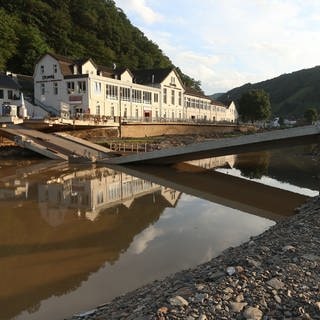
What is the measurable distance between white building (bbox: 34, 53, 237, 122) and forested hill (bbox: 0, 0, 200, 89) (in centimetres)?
1411

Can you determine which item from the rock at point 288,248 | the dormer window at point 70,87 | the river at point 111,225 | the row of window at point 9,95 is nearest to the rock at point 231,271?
the rock at point 288,248

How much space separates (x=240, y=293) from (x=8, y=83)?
52694 millimetres

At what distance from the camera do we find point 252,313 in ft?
20.2

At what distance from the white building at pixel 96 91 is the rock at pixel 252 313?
41.3m

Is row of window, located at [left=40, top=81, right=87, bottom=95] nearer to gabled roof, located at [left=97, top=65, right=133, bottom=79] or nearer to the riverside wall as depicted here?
the riverside wall

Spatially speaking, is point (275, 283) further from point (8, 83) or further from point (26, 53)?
point (26, 53)

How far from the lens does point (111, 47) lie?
10738 cm

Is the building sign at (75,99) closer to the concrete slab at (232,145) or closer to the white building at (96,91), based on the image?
the white building at (96,91)

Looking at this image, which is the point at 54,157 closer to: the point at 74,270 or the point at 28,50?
the point at 74,270

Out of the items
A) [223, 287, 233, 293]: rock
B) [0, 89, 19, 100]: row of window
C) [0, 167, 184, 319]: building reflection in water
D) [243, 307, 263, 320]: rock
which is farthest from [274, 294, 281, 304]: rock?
[0, 89, 19, 100]: row of window

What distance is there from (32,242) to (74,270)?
3.12m

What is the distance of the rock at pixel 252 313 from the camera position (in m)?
6.09

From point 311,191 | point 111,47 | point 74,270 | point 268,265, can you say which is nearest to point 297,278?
point 268,265

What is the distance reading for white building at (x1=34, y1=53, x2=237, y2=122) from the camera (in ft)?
176
